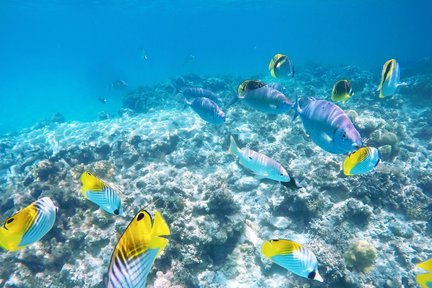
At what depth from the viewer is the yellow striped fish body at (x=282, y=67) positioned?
17.4 ft

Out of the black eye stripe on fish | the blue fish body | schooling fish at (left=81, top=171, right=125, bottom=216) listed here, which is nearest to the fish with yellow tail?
the black eye stripe on fish

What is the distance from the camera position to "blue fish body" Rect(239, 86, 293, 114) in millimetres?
4223

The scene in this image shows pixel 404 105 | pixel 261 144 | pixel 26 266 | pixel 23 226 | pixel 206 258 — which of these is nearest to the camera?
pixel 23 226

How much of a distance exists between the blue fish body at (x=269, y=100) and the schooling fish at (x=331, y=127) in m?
0.82

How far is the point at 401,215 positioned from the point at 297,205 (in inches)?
118

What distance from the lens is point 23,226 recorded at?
8.63ft

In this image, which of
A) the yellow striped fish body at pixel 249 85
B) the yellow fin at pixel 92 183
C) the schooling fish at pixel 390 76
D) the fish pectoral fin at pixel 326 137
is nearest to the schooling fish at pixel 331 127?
the fish pectoral fin at pixel 326 137

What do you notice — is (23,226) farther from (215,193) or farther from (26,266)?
(26,266)

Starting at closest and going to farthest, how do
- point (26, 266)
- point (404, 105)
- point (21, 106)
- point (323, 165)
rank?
1. point (26, 266)
2. point (323, 165)
3. point (404, 105)
4. point (21, 106)

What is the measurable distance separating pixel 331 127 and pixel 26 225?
331 centimetres

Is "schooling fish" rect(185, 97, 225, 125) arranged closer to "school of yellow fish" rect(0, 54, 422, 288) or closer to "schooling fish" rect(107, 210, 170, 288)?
"school of yellow fish" rect(0, 54, 422, 288)

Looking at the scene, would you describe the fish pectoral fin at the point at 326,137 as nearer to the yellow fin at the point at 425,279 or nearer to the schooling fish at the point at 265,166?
the schooling fish at the point at 265,166

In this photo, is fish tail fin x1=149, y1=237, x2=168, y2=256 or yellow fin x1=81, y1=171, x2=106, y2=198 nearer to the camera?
fish tail fin x1=149, y1=237, x2=168, y2=256

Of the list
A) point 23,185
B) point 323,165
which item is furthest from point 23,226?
point 23,185
